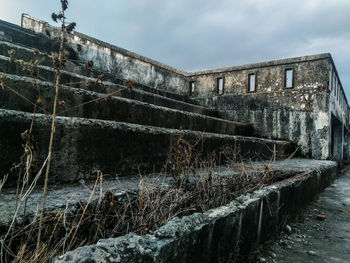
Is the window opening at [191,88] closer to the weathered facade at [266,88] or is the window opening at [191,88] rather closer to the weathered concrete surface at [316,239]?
the weathered facade at [266,88]

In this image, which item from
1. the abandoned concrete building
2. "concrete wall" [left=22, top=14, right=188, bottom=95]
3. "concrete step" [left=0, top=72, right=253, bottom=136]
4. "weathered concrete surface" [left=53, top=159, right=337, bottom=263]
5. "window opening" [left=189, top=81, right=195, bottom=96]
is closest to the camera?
"weathered concrete surface" [left=53, top=159, right=337, bottom=263]

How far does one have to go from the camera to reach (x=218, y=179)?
2.06m

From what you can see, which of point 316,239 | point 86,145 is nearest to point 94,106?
point 86,145

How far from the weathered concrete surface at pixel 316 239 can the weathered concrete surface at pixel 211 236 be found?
0.41 ft

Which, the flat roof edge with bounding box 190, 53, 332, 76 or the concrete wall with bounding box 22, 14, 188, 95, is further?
the concrete wall with bounding box 22, 14, 188, 95

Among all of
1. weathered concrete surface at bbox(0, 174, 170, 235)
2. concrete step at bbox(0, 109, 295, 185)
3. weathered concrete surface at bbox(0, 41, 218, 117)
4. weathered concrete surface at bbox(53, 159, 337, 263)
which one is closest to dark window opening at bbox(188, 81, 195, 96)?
weathered concrete surface at bbox(0, 41, 218, 117)

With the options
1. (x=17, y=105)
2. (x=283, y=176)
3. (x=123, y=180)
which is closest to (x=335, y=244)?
(x=283, y=176)

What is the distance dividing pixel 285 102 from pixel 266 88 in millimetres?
581

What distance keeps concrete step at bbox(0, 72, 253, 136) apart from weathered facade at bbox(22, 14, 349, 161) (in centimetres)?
246

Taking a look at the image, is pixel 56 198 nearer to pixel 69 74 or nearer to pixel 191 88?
pixel 69 74

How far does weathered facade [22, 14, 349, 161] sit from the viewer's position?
16.6 feet

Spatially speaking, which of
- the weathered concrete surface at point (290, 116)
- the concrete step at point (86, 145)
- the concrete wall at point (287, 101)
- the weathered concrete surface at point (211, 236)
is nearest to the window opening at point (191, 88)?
the concrete wall at point (287, 101)

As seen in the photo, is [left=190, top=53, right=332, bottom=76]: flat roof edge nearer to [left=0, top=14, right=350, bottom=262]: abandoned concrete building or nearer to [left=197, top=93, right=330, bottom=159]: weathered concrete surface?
[left=0, top=14, right=350, bottom=262]: abandoned concrete building

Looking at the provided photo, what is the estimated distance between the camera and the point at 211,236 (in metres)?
1.13
